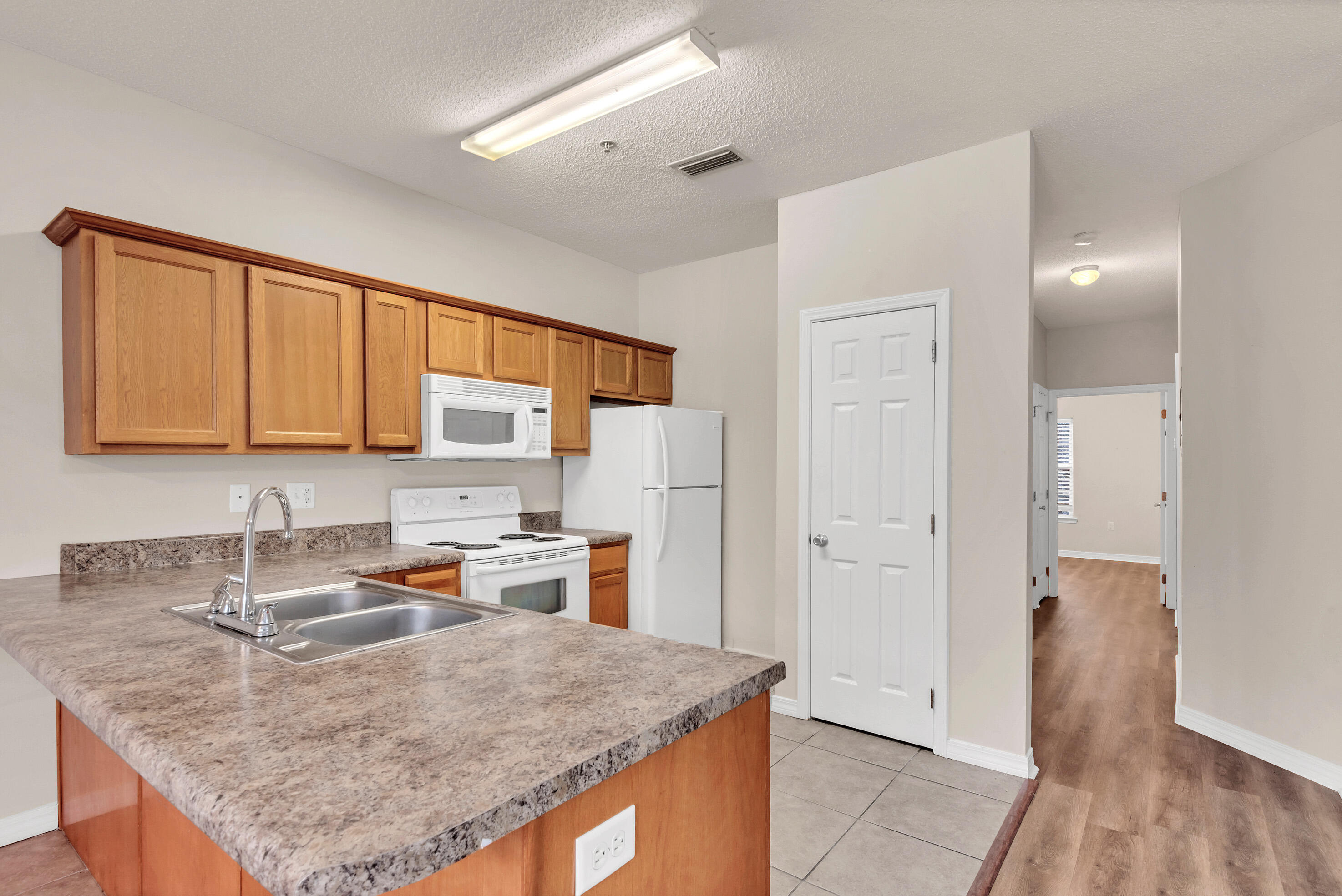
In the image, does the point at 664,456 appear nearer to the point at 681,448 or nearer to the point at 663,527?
the point at 681,448

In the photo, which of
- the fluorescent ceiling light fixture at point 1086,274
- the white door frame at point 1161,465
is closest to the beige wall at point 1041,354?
the white door frame at point 1161,465

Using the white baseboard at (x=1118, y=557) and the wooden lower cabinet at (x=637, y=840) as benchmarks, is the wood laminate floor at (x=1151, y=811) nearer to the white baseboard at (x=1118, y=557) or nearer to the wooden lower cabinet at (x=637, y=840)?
the wooden lower cabinet at (x=637, y=840)

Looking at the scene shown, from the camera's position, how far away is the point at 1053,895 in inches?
80.4

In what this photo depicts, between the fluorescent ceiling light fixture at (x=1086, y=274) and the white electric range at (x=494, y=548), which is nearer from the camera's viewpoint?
the white electric range at (x=494, y=548)

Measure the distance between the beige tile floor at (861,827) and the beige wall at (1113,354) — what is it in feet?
15.5

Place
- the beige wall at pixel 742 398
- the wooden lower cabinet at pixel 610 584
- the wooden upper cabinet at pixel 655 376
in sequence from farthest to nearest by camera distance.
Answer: the wooden upper cabinet at pixel 655 376
the beige wall at pixel 742 398
the wooden lower cabinet at pixel 610 584

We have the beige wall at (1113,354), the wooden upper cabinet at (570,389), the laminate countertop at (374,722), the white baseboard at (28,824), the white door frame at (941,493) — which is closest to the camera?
the laminate countertop at (374,722)

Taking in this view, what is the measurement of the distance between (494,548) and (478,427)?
63cm

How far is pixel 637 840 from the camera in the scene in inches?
42.0

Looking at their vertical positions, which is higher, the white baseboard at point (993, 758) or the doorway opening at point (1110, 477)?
the doorway opening at point (1110, 477)

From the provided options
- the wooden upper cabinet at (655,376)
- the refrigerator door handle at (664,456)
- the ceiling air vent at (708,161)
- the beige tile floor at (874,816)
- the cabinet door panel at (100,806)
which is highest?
the ceiling air vent at (708,161)

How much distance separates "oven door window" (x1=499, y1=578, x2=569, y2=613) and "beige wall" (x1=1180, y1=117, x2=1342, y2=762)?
3.15 metres

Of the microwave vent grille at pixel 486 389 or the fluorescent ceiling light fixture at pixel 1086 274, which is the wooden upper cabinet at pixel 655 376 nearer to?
the microwave vent grille at pixel 486 389

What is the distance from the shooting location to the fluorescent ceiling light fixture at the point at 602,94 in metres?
2.19
